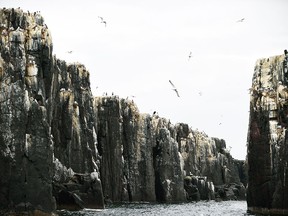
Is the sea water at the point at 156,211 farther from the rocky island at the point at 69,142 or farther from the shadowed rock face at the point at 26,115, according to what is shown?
the shadowed rock face at the point at 26,115

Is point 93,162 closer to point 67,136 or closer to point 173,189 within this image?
point 67,136

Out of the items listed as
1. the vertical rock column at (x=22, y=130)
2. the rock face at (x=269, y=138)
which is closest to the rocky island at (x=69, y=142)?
the vertical rock column at (x=22, y=130)

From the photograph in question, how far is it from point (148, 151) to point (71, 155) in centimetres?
3587

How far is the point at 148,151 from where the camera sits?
11750 cm

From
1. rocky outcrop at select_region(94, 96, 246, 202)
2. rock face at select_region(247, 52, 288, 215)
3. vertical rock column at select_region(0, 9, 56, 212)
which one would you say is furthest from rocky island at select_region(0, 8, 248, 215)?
rock face at select_region(247, 52, 288, 215)

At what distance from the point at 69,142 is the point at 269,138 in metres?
36.4

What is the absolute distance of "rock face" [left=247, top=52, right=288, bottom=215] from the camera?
197ft

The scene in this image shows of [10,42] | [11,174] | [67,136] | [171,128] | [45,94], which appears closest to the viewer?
[11,174]

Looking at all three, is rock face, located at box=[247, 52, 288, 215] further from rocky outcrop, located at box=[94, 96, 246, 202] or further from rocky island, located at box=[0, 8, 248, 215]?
rocky outcrop, located at box=[94, 96, 246, 202]

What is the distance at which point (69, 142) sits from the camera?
84.5 meters

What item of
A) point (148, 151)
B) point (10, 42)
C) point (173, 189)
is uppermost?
point (10, 42)

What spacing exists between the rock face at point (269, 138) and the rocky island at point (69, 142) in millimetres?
1747

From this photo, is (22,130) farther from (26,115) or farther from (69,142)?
(69,142)

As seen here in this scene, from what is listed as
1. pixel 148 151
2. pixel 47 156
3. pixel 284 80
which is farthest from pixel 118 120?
pixel 47 156
